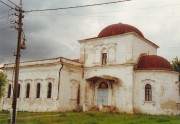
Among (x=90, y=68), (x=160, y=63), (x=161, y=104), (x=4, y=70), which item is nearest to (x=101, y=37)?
(x=90, y=68)

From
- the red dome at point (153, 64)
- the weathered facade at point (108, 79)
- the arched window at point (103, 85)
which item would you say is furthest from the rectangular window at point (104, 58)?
the red dome at point (153, 64)

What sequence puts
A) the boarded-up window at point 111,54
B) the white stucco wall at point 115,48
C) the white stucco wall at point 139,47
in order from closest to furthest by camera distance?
the white stucco wall at point 115,48, the white stucco wall at point 139,47, the boarded-up window at point 111,54

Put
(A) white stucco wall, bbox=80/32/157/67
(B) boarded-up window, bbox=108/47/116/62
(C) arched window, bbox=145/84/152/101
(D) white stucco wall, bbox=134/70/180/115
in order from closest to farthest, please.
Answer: (D) white stucco wall, bbox=134/70/180/115 → (C) arched window, bbox=145/84/152/101 → (A) white stucco wall, bbox=80/32/157/67 → (B) boarded-up window, bbox=108/47/116/62

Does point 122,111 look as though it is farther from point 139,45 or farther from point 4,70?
point 4,70

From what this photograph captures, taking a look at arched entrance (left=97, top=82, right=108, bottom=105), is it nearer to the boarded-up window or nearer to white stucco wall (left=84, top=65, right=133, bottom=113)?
white stucco wall (left=84, top=65, right=133, bottom=113)

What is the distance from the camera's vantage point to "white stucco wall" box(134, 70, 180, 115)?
26453 mm

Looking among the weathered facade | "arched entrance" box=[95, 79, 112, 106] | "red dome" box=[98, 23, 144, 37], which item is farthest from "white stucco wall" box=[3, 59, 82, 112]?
"red dome" box=[98, 23, 144, 37]

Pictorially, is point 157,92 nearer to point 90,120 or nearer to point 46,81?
point 90,120

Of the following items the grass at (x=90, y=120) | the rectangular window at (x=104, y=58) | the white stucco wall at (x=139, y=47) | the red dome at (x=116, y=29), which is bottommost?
the grass at (x=90, y=120)

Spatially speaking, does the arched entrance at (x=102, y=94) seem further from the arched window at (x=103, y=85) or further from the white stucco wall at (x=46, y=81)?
the white stucco wall at (x=46, y=81)

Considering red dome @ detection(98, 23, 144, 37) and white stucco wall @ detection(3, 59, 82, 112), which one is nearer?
white stucco wall @ detection(3, 59, 82, 112)

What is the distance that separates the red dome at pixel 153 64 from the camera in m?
27.1

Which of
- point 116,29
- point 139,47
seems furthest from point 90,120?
point 116,29

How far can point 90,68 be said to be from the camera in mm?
30828
